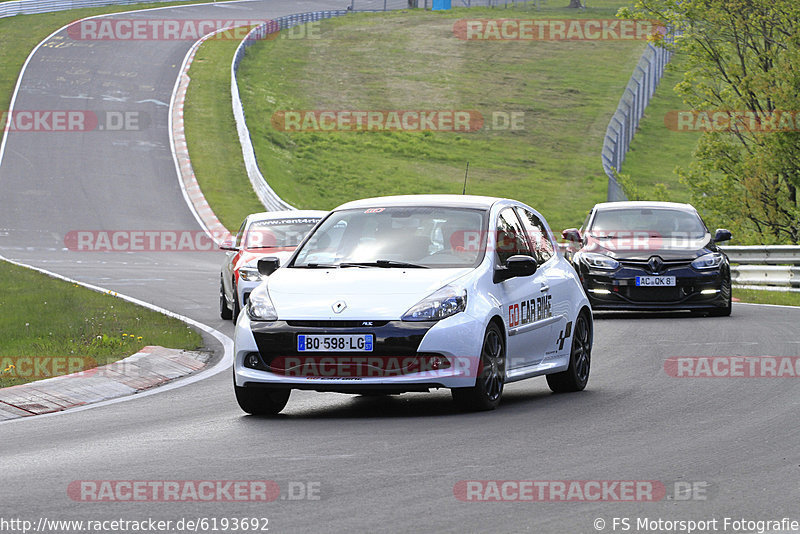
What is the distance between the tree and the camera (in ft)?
101

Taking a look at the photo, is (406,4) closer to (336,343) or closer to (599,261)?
(599,261)

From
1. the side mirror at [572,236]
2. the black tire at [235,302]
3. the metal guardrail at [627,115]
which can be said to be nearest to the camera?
the black tire at [235,302]

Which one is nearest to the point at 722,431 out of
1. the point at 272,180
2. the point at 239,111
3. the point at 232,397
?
the point at 232,397

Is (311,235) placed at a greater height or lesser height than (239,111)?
greater

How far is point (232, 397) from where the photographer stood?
1116 centimetres

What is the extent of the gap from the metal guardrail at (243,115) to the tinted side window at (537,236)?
87.4ft

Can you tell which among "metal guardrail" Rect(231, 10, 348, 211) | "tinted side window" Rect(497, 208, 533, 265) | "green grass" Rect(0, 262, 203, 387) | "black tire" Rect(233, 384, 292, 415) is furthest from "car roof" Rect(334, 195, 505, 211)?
"metal guardrail" Rect(231, 10, 348, 211)

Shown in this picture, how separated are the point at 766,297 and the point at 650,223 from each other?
4059 mm

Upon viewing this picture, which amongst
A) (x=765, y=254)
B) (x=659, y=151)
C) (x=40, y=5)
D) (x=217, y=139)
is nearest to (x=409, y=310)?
(x=765, y=254)

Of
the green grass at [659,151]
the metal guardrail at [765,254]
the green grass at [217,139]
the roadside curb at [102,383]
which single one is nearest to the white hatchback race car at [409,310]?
the roadside curb at [102,383]

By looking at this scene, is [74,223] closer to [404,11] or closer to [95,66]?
[95,66]

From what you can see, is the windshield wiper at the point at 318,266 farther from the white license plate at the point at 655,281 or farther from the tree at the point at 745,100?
the tree at the point at 745,100

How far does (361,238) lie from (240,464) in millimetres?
3210

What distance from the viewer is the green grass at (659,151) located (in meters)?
55.2
